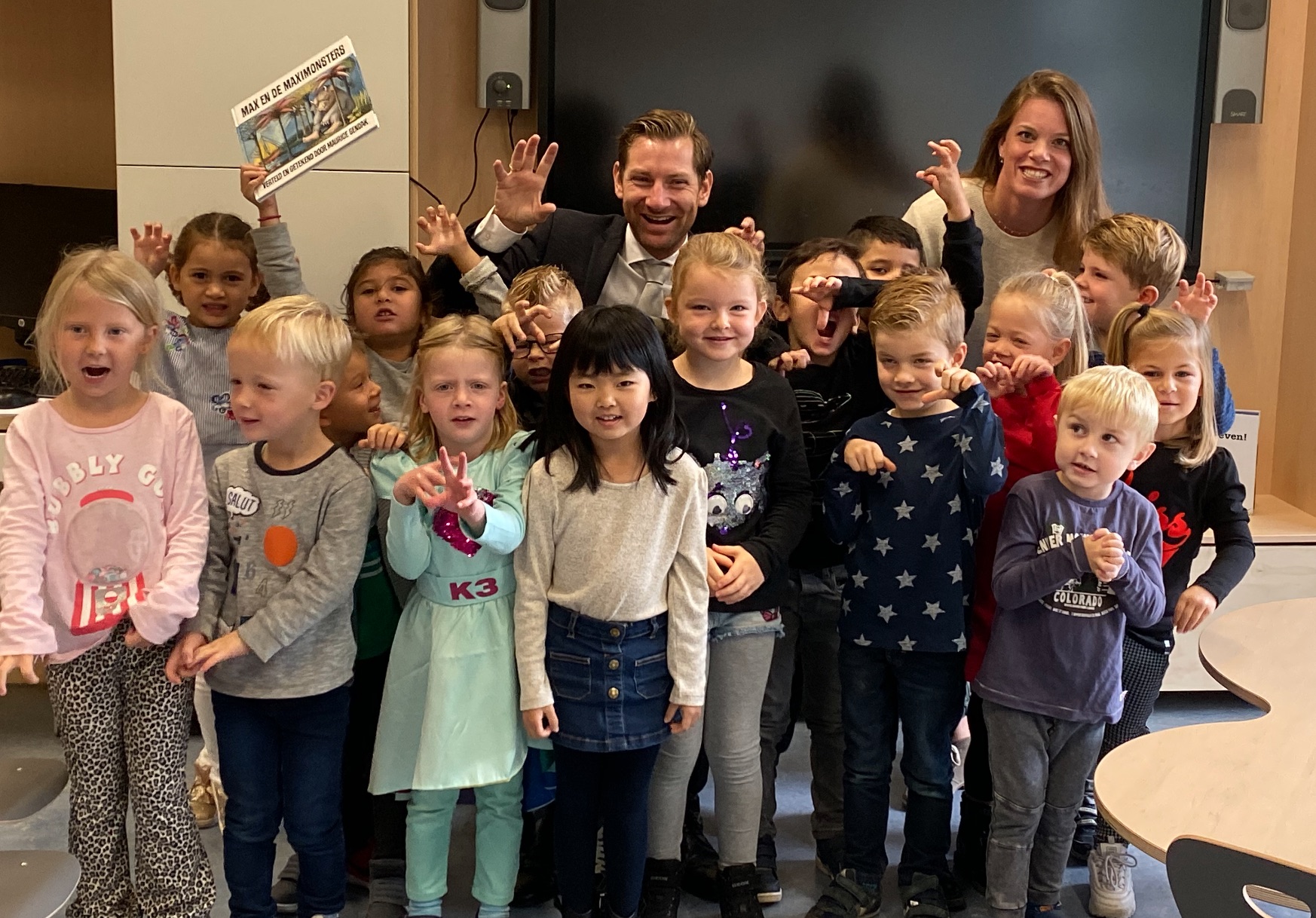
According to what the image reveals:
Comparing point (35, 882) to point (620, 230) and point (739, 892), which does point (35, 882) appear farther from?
point (620, 230)

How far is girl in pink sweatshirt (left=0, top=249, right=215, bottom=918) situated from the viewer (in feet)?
5.84

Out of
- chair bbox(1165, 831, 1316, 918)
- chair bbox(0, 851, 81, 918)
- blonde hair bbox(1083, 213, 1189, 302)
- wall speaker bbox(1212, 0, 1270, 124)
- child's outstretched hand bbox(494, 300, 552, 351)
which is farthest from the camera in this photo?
wall speaker bbox(1212, 0, 1270, 124)

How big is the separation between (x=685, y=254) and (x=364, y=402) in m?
0.64

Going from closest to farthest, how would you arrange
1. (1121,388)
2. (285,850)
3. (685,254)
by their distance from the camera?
(1121,388) → (685,254) → (285,850)

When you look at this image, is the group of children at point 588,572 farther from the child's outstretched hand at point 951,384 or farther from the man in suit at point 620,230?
the man in suit at point 620,230

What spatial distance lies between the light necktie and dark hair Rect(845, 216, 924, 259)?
389mm

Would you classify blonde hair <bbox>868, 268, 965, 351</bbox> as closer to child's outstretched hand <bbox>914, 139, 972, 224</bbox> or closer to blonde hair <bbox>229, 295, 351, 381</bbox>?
child's outstretched hand <bbox>914, 139, 972, 224</bbox>

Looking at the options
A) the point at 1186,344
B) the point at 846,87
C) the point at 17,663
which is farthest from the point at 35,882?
the point at 846,87

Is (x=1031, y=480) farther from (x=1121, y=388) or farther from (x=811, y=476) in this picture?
(x=811, y=476)

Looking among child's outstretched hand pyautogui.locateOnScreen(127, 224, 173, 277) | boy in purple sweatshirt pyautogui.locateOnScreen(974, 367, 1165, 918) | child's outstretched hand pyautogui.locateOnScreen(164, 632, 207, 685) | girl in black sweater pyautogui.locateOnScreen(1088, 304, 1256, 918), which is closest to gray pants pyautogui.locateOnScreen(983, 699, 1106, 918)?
boy in purple sweatshirt pyautogui.locateOnScreen(974, 367, 1165, 918)

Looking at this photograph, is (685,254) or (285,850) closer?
(685,254)

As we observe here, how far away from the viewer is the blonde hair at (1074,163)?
2438 millimetres

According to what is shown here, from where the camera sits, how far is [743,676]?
2031 millimetres

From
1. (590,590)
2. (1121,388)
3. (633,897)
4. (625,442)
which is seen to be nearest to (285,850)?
(633,897)
